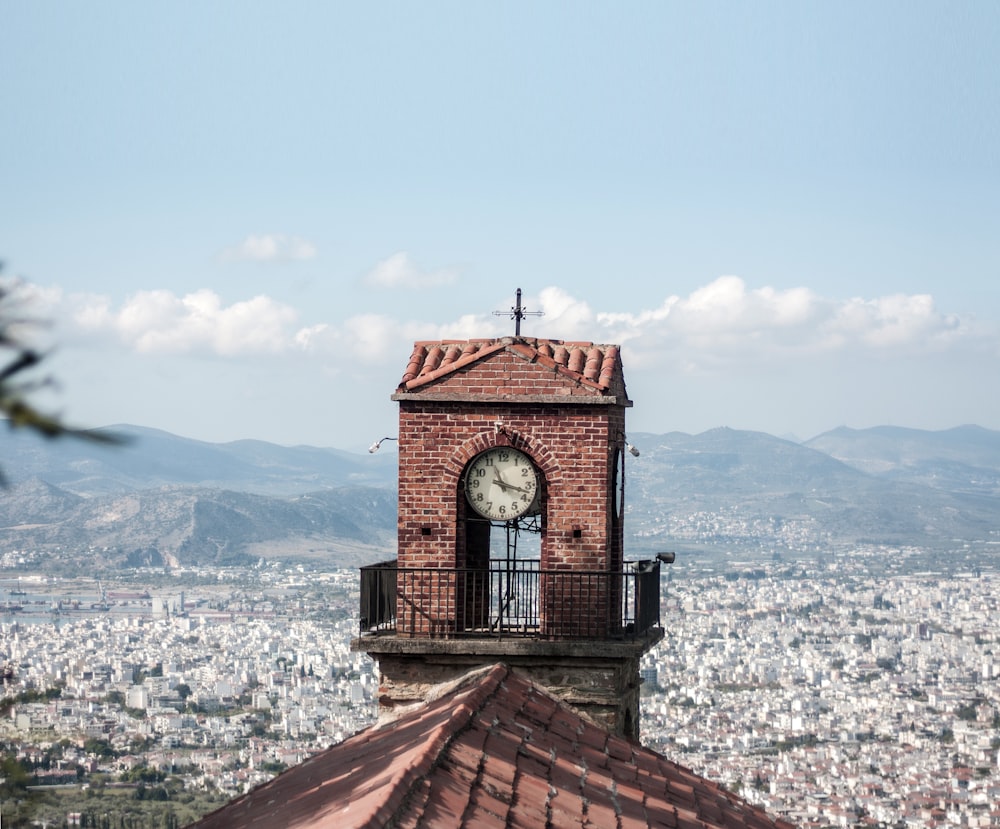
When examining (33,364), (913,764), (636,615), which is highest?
(33,364)

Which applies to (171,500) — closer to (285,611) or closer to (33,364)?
(285,611)

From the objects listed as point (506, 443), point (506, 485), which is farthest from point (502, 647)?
point (506, 443)

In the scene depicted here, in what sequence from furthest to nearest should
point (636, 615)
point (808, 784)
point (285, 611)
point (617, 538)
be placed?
point (285, 611) → point (808, 784) → point (617, 538) → point (636, 615)

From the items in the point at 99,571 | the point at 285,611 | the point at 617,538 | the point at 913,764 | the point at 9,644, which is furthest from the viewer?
the point at 99,571

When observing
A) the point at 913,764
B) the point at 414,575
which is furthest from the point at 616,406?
the point at 913,764

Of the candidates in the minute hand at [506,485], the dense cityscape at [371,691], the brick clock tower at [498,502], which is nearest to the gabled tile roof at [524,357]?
the brick clock tower at [498,502]

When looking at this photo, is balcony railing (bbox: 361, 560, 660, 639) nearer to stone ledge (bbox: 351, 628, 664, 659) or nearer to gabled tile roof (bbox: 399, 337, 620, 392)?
stone ledge (bbox: 351, 628, 664, 659)

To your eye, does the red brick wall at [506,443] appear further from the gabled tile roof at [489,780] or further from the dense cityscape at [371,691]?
the dense cityscape at [371,691]
